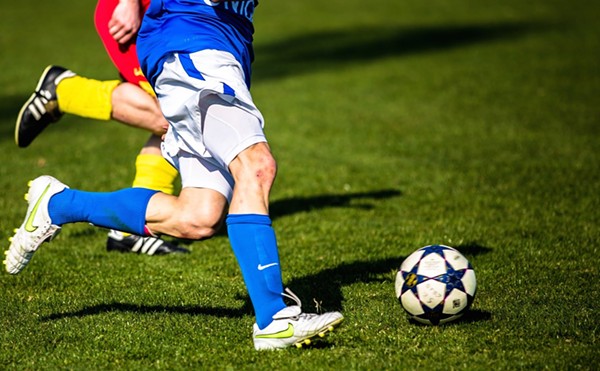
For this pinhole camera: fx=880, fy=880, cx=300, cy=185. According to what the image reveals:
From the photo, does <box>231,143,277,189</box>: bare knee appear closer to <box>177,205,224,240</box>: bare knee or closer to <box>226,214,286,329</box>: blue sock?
<box>226,214,286,329</box>: blue sock

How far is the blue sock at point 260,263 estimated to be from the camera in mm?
4062

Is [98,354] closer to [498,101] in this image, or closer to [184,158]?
[184,158]

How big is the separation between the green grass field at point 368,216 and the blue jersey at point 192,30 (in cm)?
138

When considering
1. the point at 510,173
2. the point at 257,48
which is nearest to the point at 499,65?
the point at 257,48

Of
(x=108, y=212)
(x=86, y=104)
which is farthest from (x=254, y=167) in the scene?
(x=86, y=104)

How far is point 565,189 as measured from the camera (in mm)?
7867

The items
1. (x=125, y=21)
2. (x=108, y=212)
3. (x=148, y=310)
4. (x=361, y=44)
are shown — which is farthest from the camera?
(x=361, y=44)

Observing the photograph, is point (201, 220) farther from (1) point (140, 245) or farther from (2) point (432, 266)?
(1) point (140, 245)

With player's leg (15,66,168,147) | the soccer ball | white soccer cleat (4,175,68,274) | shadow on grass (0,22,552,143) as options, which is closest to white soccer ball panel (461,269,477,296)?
the soccer ball

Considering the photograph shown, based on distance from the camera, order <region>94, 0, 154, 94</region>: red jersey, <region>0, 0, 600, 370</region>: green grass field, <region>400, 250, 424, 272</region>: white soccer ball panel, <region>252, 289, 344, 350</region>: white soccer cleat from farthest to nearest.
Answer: <region>94, 0, 154, 94</region>: red jersey → <region>400, 250, 424, 272</region>: white soccer ball panel → <region>0, 0, 600, 370</region>: green grass field → <region>252, 289, 344, 350</region>: white soccer cleat

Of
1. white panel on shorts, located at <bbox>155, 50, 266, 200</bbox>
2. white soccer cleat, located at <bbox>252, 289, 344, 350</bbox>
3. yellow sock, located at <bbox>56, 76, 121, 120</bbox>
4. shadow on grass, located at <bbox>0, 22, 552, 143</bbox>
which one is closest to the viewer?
white soccer cleat, located at <bbox>252, 289, 344, 350</bbox>

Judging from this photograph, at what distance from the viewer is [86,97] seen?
5988 millimetres

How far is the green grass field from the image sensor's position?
426 cm

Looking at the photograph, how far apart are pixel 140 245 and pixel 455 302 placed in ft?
8.47
